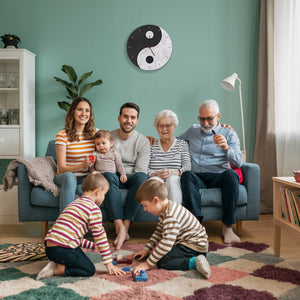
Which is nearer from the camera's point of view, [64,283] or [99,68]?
[64,283]

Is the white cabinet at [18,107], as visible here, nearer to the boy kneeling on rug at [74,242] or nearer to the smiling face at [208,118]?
the smiling face at [208,118]

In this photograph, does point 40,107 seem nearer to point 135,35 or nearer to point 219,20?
point 135,35

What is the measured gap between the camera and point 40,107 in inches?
156

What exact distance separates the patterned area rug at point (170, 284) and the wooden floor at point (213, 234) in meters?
0.43

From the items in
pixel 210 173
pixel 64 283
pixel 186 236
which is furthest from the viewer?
pixel 210 173

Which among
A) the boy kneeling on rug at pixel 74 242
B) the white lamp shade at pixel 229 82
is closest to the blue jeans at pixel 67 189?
the boy kneeling on rug at pixel 74 242

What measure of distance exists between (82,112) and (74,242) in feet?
4.29

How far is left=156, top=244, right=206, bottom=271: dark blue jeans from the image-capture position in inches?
78.7

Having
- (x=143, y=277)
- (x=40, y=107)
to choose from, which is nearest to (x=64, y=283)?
(x=143, y=277)

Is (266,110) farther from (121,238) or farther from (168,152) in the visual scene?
(121,238)

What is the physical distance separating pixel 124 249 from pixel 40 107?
85.3 inches

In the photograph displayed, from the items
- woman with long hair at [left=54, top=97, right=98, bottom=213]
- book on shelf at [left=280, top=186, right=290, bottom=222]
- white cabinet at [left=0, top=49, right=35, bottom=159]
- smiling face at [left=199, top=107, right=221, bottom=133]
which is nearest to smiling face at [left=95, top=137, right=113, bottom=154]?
woman with long hair at [left=54, top=97, right=98, bottom=213]

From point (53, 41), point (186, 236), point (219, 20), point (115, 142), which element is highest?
point (219, 20)

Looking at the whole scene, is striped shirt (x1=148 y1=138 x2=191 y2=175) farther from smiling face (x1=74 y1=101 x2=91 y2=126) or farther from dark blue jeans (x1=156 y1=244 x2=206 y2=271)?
dark blue jeans (x1=156 y1=244 x2=206 y2=271)
